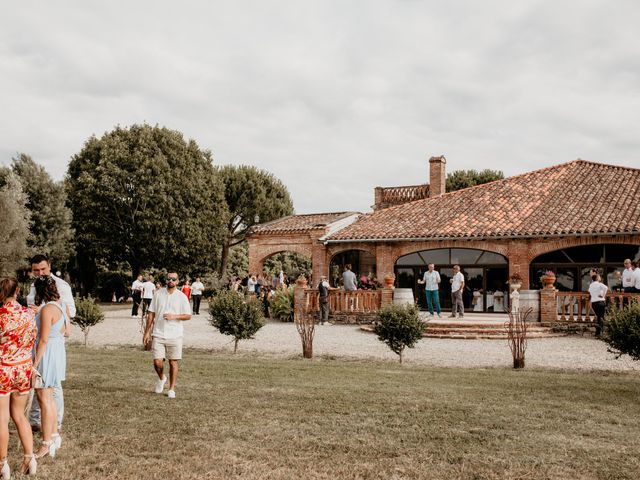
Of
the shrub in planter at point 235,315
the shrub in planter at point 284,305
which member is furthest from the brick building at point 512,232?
the shrub in planter at point 235,315

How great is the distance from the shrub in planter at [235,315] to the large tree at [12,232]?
20.5 metres

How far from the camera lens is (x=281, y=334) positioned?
18969mm

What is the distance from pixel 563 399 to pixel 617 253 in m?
16.1

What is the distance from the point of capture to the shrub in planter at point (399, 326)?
12867 millimetres

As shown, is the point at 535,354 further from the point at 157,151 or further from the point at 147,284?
the point at 157,151

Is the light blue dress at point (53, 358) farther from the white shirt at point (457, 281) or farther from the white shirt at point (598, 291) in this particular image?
the white shirt at point (457, 281)

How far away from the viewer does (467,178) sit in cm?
4775

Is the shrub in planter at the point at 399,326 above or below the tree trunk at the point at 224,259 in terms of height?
below

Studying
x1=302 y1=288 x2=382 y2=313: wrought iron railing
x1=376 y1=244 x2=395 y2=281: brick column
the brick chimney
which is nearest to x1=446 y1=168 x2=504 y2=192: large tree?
the brick chimney

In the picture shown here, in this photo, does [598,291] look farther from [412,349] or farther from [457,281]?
[412,349]

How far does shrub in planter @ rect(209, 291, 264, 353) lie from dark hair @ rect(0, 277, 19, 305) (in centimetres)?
917

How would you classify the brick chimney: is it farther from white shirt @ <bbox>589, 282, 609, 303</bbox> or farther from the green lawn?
the green lawn

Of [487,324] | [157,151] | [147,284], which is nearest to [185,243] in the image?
[157,151]

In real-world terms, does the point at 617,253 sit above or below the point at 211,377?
above
